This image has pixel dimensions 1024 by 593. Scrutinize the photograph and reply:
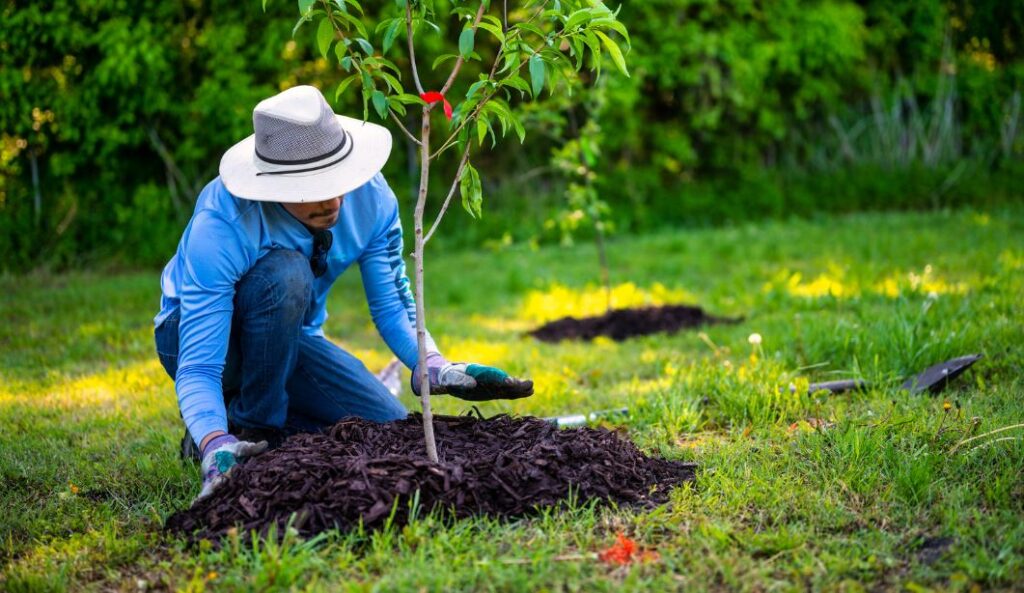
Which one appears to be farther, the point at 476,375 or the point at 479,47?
the point at 479,47

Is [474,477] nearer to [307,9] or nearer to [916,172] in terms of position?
[307,9]

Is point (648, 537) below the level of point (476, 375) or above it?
below

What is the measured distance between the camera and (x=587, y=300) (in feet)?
21.1

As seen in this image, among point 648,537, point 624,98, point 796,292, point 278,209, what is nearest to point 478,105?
point 278,209

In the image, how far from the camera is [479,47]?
30.4 feet

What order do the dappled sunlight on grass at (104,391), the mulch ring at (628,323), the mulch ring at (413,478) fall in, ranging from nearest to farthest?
the mulch ring at (413,478) → the dappled sunlight on grass at (104,391) → the mulch ring at (628,323)

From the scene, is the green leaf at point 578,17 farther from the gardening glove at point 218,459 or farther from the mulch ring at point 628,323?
the mulch ring at point 628,323

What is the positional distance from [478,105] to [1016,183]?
8.52 m

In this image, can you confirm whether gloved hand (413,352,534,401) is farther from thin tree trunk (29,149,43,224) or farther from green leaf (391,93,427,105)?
thin tree trunk (29,149,43,224)

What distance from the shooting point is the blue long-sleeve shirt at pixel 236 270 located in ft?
9.23

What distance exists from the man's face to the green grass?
1001mm

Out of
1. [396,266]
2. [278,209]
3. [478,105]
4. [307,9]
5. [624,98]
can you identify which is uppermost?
[307,9]

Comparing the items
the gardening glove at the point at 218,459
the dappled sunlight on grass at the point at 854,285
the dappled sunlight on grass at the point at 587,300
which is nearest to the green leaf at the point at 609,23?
the gardening glove at the point at 218,459

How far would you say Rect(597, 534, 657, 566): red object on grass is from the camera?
8.02ft
